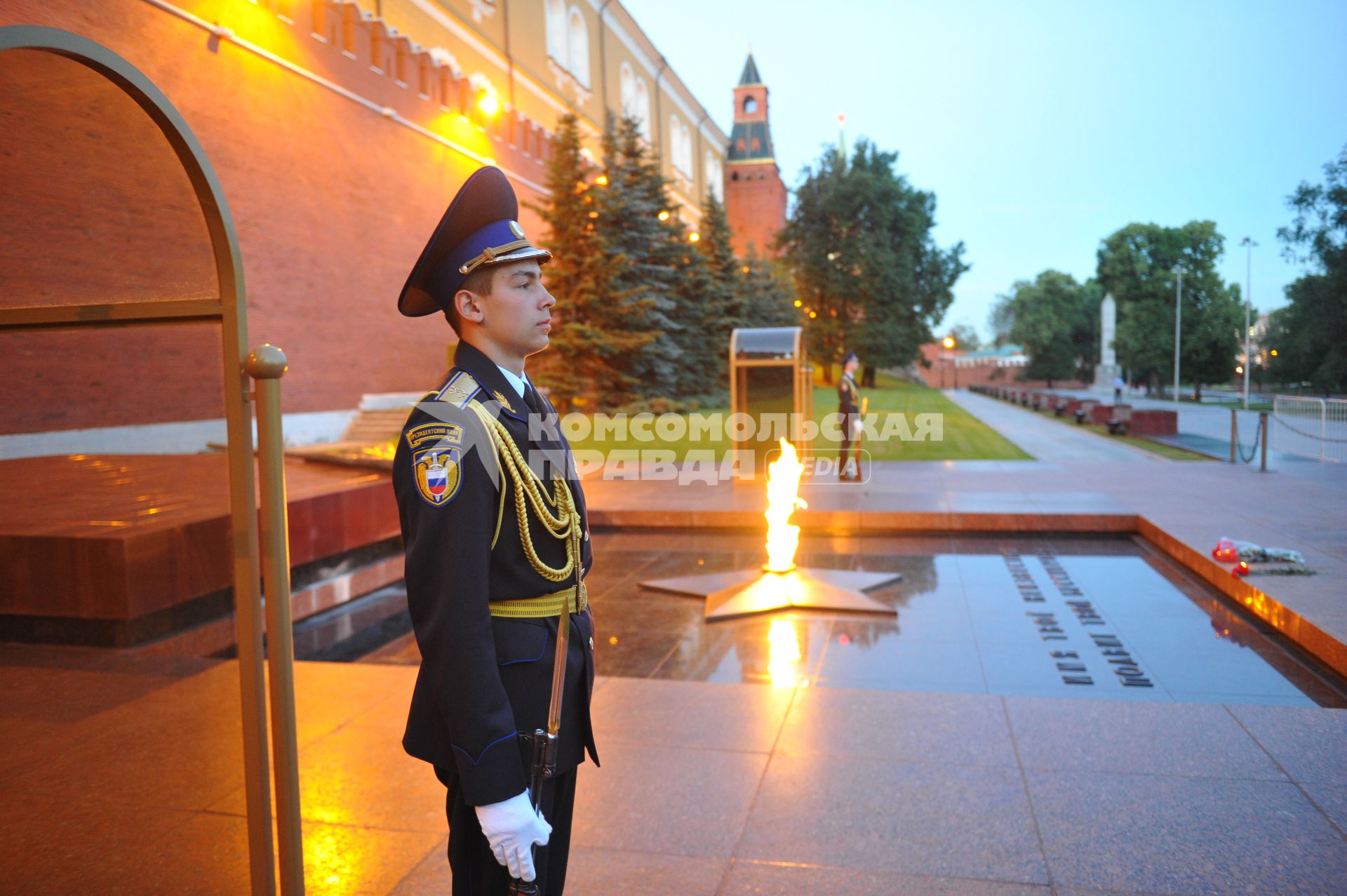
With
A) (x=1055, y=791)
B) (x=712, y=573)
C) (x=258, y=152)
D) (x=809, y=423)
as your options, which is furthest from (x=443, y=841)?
(x=258, y=152)

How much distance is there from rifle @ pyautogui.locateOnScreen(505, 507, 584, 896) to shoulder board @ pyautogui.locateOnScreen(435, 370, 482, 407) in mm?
356

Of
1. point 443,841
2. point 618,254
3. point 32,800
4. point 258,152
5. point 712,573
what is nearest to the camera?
point 32,800

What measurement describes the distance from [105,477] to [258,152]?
1618cm

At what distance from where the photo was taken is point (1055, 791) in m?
3.48

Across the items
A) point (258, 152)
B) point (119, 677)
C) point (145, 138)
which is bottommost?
point (119, 677)

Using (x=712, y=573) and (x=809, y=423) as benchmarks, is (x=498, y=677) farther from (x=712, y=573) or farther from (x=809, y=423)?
(x=809, y=423)

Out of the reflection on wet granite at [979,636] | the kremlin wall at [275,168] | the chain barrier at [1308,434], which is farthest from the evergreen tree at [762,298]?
the reflection on wet granite at [979,636]

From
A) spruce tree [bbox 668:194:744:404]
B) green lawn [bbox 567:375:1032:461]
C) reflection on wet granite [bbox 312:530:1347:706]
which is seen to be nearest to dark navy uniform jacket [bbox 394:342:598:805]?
reflection on wet granite [bbox 312:530:1347:706]

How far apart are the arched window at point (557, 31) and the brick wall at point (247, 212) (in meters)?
6.85

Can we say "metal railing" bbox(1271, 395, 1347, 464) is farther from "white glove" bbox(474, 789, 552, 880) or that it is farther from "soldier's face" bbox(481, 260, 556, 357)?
"white glove" bbox(474, 789, 552, 880)

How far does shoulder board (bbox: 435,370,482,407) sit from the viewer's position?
1955mm

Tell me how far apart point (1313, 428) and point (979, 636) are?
13266mm

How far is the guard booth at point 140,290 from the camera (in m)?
2.08

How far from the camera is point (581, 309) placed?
73.5ft
